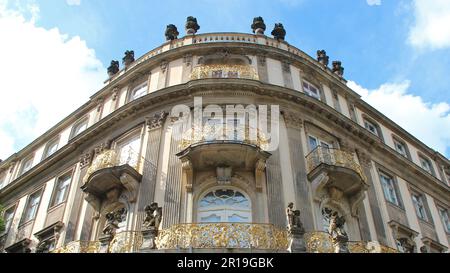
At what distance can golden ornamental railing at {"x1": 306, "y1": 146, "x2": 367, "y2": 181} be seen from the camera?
62.0 ft

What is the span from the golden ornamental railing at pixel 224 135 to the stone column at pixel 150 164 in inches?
52.9

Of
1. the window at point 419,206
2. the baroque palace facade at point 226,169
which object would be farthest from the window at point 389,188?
the window at point 419,206

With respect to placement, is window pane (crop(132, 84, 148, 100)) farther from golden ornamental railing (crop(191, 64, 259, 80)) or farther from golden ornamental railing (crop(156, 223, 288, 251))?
golden ornamental railing (crop(156, 223, 288, 251))

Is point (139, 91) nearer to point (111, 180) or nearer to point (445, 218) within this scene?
point (111, 180)

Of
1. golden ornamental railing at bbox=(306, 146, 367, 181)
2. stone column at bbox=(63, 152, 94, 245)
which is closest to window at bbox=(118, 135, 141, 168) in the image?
stone column at bbox=(63, 152, 94, 245)

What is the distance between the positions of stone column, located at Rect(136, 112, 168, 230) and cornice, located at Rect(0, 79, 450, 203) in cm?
78

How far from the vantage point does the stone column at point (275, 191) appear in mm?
16359

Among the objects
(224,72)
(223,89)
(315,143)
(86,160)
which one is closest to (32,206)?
(86,160)

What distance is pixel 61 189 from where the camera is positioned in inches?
899

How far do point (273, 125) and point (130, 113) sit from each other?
6.52 meters

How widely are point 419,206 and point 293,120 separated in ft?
29.0

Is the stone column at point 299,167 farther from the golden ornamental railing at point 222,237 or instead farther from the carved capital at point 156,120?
the carved capital at point 156,120
